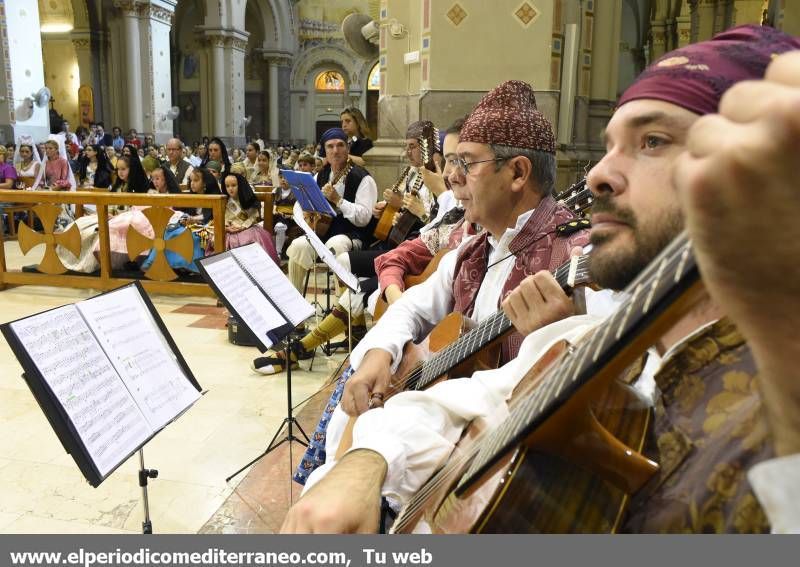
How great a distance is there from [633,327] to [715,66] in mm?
610

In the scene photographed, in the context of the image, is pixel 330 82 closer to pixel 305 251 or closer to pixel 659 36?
pixel 659 36

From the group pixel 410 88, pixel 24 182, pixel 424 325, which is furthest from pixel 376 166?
pixel 24 182

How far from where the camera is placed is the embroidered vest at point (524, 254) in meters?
1.87

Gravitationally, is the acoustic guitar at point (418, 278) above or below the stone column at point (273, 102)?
below

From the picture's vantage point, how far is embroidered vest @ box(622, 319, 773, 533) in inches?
18.6

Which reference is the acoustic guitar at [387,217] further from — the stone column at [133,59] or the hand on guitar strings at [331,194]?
the stone column at [133,59]

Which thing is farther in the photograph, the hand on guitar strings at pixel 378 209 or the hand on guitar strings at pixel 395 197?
the hand on guitar strings at pixel 378 209

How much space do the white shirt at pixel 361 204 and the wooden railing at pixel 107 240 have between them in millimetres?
1325

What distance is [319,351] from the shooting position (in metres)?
4.50

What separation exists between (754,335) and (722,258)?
0.06 metres

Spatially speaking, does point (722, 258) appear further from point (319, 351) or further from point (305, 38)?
point (305, 38)

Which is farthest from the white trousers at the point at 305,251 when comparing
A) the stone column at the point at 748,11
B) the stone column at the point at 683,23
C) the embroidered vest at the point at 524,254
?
the stone column at the point at 683,23

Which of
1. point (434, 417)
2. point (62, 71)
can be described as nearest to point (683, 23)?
point (434, 417)

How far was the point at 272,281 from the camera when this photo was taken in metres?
2.54
